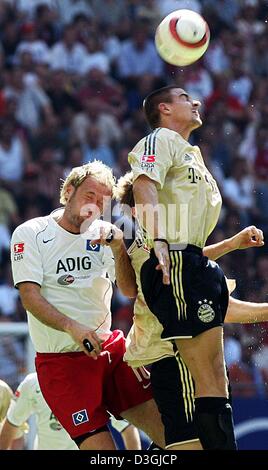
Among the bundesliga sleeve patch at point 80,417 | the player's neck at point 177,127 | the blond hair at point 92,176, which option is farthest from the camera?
the blond hair at point 92,176

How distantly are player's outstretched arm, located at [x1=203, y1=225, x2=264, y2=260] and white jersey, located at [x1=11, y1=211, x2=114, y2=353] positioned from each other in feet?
2.21

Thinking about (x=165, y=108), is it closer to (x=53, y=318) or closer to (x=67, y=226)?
(x=67, y=226)

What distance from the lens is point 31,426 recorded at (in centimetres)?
981

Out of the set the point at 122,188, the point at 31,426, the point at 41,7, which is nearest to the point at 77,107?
the point at 41,7

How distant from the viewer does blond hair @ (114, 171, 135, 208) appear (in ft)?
22.1

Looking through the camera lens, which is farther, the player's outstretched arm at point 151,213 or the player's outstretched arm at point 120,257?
the player's outstretched arm at point 120,257

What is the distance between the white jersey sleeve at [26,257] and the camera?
6.54 m

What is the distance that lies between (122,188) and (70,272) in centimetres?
60

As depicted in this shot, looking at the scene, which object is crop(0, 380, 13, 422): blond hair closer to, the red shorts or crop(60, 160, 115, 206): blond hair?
the red shorts

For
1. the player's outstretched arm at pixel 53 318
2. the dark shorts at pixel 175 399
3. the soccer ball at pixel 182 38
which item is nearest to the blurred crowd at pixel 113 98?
the soccer ball at pixel 182 38

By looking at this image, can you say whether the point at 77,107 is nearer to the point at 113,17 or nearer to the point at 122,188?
the point at 113,17

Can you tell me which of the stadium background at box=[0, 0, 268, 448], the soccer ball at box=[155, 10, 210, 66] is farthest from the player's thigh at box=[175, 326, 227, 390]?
the stadium background at box=[0, 0, 268, 448]

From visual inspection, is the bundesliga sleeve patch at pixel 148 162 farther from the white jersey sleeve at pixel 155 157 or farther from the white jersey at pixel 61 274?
the white jersey at pixel 61 274

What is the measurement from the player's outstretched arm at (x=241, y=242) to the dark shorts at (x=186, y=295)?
48 centimetres
